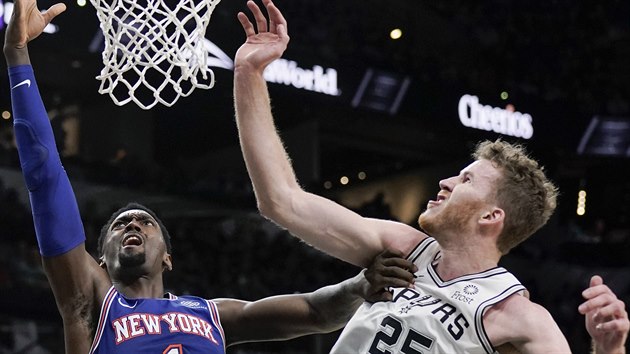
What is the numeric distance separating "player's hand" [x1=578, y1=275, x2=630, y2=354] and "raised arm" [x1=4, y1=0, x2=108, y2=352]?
5.47ft

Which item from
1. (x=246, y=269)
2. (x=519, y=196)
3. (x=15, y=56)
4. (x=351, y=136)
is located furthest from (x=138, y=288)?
(x=351, y=136)

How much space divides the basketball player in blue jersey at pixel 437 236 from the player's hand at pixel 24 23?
2.28ft

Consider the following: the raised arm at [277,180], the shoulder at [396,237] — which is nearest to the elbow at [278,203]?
the raised arm at [277,180]

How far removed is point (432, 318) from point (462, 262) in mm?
244

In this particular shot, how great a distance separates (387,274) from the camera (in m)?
3.10

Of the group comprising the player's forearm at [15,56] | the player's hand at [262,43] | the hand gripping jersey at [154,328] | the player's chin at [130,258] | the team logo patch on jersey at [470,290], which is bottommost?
the hand gripping jersey at [154,328]

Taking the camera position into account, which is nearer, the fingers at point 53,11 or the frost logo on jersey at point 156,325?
the fingers at point 53,11

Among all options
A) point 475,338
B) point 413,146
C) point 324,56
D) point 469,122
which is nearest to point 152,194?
point 324,56

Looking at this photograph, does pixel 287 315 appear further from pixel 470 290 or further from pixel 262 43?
pixel 262 43

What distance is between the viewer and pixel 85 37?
30.1ft

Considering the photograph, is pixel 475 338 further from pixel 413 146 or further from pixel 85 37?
pixel 413 146

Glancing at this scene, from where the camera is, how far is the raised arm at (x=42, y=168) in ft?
10.7

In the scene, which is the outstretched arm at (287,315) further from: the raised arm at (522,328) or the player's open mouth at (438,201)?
the raised arm at (522,328)

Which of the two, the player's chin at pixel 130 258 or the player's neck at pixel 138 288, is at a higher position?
the player's chin at pixel 130 258
